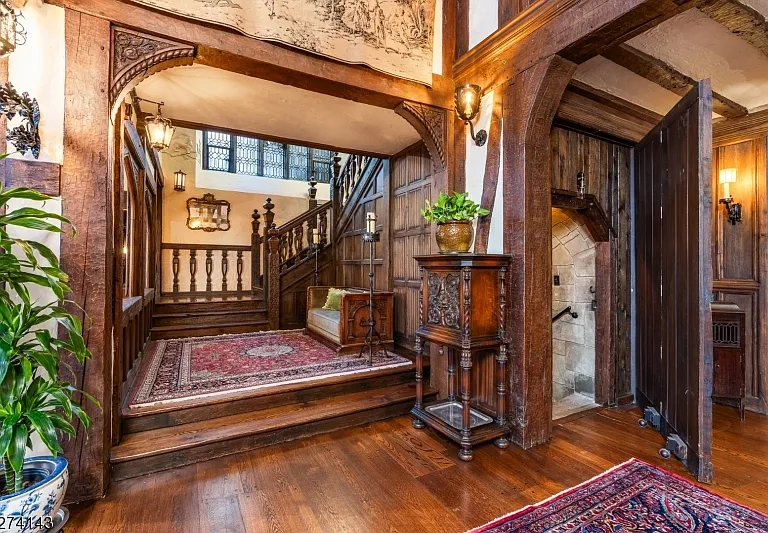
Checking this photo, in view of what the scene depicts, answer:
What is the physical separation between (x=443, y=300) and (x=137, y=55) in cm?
241

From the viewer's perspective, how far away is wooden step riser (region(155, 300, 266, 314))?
502 centimetres

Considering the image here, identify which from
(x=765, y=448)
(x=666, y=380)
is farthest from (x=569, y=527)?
(x=765, y=448)

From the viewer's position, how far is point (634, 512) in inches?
70.8

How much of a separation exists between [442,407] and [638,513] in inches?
53.0

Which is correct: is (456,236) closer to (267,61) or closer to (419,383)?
(419,383)

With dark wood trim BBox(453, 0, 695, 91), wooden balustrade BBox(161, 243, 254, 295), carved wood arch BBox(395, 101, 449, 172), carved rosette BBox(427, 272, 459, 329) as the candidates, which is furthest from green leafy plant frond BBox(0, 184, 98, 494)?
wooden balustrade BBox(161, 243, 254, 295)

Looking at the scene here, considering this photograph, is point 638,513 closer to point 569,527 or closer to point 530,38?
point 569,527

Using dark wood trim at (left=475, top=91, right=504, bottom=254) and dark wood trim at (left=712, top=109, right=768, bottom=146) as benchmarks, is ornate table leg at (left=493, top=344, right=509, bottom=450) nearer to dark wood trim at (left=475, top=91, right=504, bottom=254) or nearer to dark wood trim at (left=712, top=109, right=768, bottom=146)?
dark wood trim at (left=475, top=91, right=504, bottom=254)

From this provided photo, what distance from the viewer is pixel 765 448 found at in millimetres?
2482

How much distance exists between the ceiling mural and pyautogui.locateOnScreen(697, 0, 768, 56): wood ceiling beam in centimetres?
179

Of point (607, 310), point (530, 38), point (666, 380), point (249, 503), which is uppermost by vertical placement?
point (530, 38)

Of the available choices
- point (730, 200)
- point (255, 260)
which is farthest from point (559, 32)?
point (255, 260)

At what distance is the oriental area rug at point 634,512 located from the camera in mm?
1680

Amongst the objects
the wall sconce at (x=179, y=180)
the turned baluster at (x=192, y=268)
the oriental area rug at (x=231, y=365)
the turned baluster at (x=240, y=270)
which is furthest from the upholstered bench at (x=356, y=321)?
the wall sconce at (x=179, y=180)
